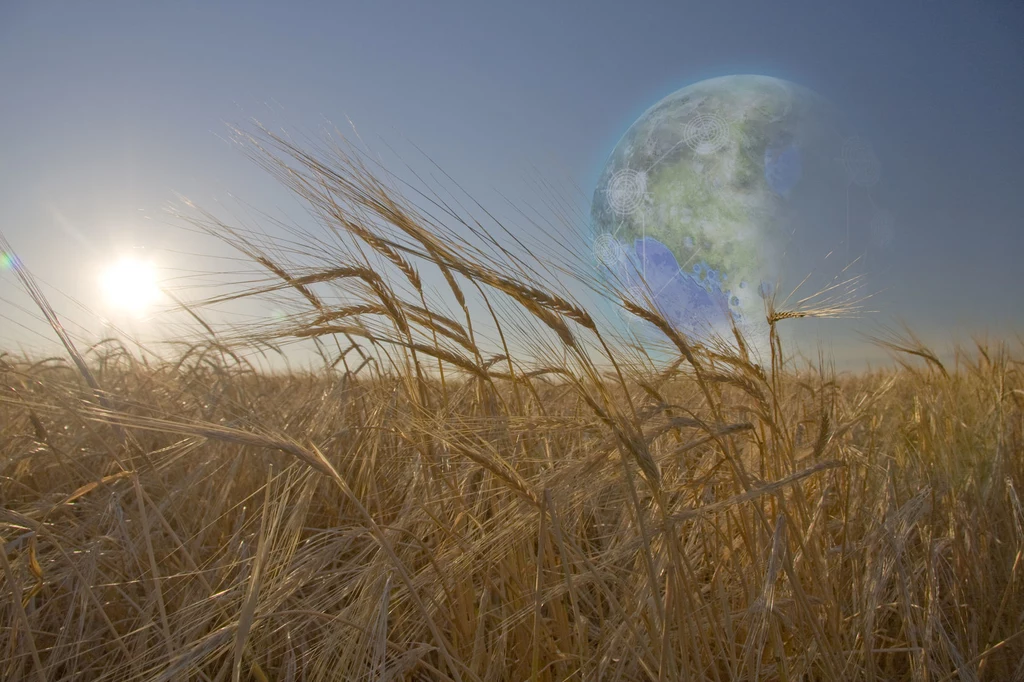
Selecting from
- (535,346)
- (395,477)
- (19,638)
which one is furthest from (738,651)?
(19,638)

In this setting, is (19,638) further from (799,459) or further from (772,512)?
(799,459)

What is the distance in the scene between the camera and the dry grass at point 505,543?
1.05 m

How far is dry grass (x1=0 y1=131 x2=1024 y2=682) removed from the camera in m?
1.05

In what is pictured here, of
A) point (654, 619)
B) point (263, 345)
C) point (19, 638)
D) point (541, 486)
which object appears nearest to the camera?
point (541, 486)

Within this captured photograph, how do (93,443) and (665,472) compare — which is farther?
(93,443)

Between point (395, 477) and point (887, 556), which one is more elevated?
point (395, 477)

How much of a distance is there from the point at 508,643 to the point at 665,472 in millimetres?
545

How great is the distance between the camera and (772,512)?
4.65ft

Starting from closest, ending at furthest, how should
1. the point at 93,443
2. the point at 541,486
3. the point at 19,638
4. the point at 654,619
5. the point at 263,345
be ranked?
the point at 541,486, the point at 654,619, the point at 19,638, the point at 263,345, the point at 93,443

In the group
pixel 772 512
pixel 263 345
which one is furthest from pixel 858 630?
pixel 263 345

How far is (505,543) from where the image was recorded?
3.78 feet

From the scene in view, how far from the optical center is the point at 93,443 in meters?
2.41

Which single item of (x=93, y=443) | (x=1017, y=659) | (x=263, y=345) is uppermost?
(x=263, y=345)

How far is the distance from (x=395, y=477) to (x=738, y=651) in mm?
1109
